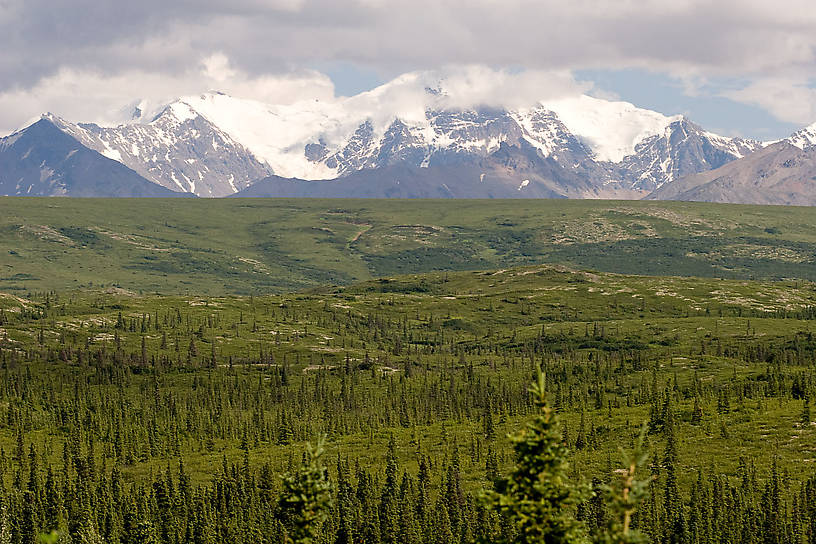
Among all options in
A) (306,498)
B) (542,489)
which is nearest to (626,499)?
(542,489)

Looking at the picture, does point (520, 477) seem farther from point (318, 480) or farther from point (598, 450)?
point (598, 450)

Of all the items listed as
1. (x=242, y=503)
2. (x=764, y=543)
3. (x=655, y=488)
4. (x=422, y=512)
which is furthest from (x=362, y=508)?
(x=764, y=543)

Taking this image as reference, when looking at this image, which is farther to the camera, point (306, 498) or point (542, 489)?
point (306, 498)

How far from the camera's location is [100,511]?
176625mm

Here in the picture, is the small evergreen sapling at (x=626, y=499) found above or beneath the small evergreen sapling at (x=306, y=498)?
above

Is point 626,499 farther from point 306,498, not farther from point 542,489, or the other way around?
point 306,498

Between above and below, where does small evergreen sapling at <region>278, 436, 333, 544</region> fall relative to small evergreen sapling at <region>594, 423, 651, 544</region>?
below

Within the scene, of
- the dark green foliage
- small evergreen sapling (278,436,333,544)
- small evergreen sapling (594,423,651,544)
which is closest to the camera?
small evergreen sapling (594,423,651,544)

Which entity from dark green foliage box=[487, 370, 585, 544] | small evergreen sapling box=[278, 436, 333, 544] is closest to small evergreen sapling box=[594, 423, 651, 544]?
dark green foliage box=[487, 370, 585, 544]

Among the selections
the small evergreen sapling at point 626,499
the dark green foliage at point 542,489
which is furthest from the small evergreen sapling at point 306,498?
the small evergreen sapling at point 626,499

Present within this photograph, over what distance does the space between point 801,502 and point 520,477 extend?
345 feet

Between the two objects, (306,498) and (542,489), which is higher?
(542,489)

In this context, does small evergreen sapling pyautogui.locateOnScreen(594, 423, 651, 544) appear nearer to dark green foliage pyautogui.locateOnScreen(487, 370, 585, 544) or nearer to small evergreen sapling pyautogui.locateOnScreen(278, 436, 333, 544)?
dark green foliage pyautogui.locateOnScreen(487, 370, 585, 544)

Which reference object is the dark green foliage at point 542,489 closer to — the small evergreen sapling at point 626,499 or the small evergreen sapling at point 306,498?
the small evergreen sapling at point 626,499
